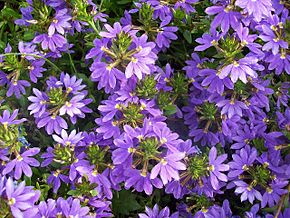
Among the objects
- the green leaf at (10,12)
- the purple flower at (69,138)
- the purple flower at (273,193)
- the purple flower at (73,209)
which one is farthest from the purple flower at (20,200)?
the green leaf at (10,12)

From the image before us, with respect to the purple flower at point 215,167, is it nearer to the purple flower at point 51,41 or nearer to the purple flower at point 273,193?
the purple flower at point 273,193

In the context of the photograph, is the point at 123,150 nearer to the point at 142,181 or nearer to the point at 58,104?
the point at 142,181

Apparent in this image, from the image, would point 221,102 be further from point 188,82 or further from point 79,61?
point 79,61

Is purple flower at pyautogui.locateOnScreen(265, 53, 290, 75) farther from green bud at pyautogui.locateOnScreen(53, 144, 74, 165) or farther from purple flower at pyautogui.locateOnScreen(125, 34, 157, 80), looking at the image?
green bud at pyautogui.locateOnScreen(53, 144, 74, 165)

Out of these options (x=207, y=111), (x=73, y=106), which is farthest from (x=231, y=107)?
(x=73, y=106)

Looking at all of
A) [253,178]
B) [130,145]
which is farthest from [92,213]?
[253,178]
